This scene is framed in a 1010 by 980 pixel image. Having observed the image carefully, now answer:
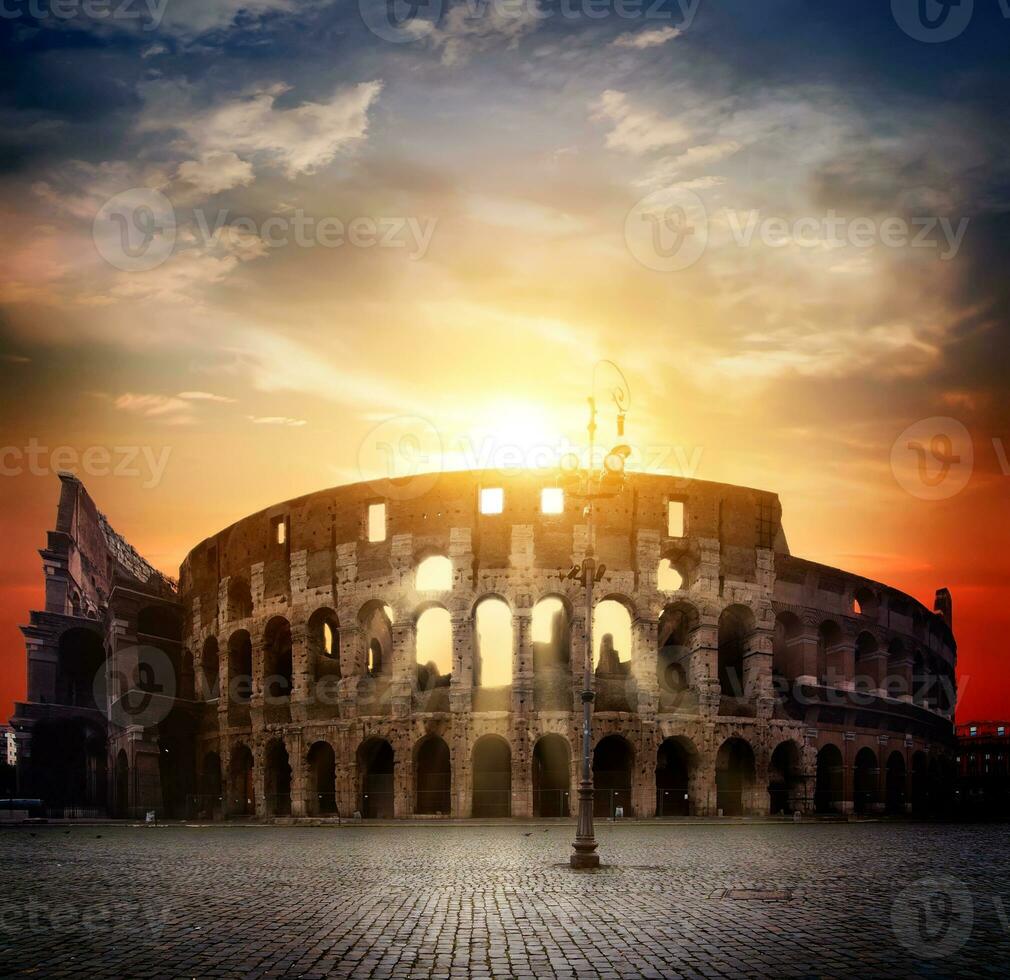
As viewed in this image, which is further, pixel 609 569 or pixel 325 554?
pixel 325 554

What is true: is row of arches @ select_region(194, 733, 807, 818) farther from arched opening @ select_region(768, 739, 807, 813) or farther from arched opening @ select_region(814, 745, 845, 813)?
arched opening @ select_region(814, 745, 845, 813)

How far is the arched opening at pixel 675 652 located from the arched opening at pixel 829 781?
7754 millimetres

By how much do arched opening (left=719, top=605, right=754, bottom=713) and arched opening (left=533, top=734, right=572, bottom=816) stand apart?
268 inches

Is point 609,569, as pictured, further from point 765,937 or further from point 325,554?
point 765,937

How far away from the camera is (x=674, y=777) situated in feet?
129

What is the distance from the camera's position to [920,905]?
10.1 meters

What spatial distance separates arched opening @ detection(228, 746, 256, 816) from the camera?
42.7 meters

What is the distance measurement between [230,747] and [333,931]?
120 ft

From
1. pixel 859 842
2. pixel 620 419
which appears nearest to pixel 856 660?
pixel 859 842

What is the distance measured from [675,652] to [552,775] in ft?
23.5

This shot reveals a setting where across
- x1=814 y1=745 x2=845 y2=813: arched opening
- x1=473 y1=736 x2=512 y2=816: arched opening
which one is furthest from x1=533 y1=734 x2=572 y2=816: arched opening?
x1=814 y1=745 x2=845 y2=813: arched opening

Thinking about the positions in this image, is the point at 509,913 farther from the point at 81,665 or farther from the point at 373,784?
the point at 81,665

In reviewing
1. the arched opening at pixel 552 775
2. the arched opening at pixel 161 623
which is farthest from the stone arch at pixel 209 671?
the arched opening at pixel 552 775

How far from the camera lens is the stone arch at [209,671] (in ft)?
151
